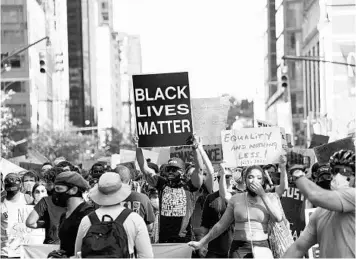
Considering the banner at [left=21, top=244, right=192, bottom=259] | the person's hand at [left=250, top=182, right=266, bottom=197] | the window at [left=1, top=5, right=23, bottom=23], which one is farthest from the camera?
the window at [left=1, top=5, right=23, bottom=23]

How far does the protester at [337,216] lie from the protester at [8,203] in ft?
20.0

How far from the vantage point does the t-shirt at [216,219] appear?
37.9ft

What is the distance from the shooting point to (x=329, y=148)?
16.1m

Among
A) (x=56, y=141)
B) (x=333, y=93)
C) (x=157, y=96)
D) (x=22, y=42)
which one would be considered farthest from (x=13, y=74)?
(x=157, y=96)

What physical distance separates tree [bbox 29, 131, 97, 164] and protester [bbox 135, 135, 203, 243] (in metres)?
73.6

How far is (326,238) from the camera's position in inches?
305

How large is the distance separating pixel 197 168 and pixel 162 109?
2.87ft

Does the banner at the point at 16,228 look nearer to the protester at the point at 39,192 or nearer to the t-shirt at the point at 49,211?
the protester at the point at 39,192

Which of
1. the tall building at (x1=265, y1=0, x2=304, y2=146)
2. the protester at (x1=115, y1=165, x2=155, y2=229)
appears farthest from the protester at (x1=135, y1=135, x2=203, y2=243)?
the tall building at (x1=265, y1=0, x2=304, y2=146)

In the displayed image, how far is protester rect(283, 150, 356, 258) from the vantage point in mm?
7504

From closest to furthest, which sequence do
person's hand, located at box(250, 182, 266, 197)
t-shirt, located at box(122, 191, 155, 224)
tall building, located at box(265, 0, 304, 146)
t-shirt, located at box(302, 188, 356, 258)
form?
1. t-shirt, located at box(302, 188, 356, 258)
2. person's hand, located at box(250, 182, 266, 197)
3. t-shirt, located at box(122, 191, 155, 224)
4. tall building, located at box(265, 0, 304, 146)

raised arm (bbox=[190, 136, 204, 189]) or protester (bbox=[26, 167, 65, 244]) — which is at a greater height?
raised arm (bbox=[190, 136, 204, 189])

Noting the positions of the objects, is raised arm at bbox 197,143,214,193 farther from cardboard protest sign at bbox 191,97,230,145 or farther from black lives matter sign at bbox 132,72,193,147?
cardboard protest sign at bbox 191,97,230,145

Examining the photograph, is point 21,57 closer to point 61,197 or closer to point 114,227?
point 61,197
